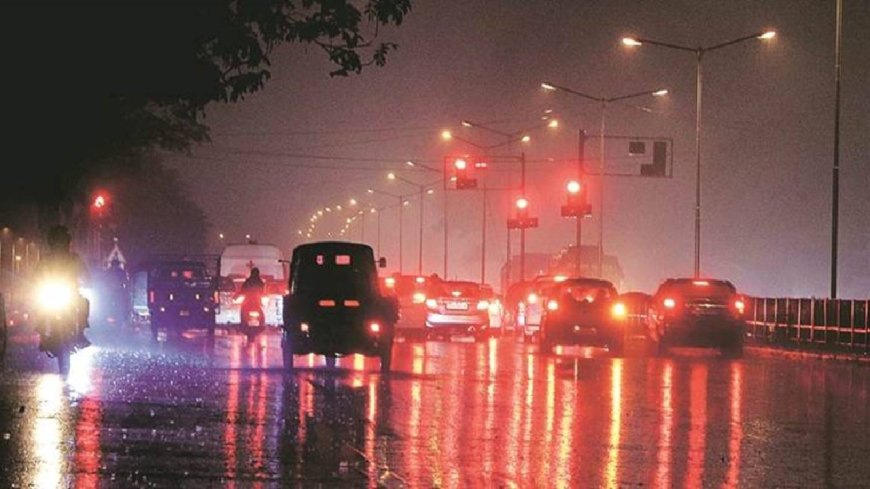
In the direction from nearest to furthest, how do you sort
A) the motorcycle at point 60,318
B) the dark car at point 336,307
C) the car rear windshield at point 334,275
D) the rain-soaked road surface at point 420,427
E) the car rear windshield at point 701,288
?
the rain-soaked road surface at point 420,427 → the motorcycle at point 60,318 → the dark car at point 336,307 → the car rear windshield at point 334,275 → the car rear windshield at point 701,288

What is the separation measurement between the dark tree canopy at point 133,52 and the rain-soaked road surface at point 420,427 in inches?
134

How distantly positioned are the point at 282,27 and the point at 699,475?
800 cm

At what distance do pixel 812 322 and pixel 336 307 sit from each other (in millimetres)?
20454

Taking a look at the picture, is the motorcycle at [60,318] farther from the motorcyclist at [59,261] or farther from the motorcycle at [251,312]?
the motorcycle at [251,312]

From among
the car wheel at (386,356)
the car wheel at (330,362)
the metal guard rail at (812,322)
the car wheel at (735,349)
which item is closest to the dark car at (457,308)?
the metal guard rail at (812,322)

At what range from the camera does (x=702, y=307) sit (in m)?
37.9

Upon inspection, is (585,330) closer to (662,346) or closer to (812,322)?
(662,346)

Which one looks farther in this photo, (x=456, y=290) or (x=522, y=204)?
(x=522, y=204)

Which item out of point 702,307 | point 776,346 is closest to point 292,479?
point 702,307

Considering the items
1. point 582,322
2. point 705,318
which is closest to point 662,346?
point 705,318

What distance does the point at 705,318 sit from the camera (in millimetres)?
37812

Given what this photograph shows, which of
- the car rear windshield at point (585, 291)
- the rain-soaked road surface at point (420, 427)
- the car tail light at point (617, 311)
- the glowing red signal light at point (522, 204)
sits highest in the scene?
the glowing red signal light at point (522, 204)

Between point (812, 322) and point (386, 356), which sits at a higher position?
point (812, 322)

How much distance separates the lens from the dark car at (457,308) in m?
46.4
